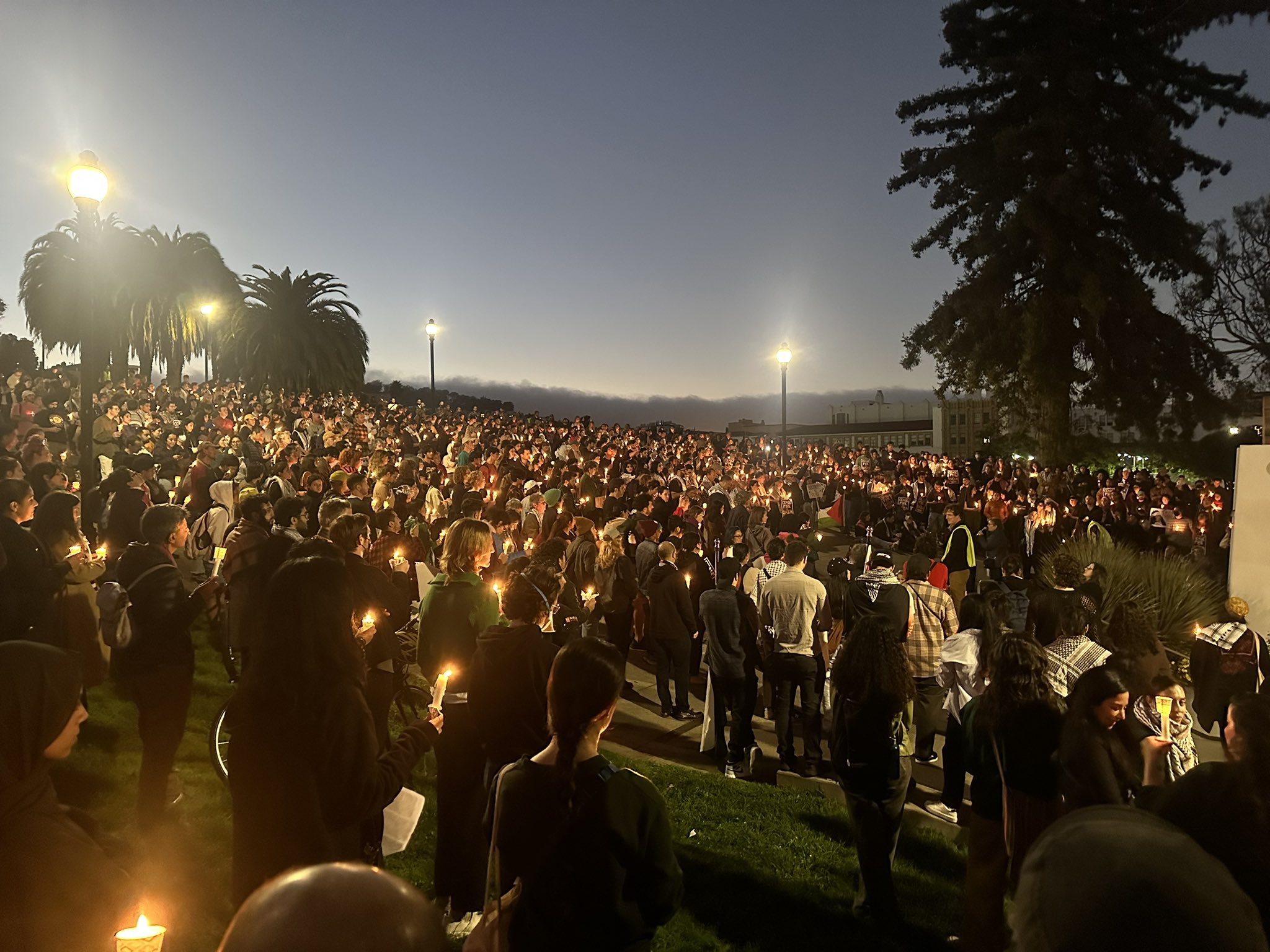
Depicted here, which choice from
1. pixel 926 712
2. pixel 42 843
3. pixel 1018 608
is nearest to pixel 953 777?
pixel 926 712

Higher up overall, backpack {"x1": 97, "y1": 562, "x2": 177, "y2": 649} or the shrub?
backpack {"x1": 97, "y1": 562, "x2": 177, "y2": 649}

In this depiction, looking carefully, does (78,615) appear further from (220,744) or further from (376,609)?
(376,609)

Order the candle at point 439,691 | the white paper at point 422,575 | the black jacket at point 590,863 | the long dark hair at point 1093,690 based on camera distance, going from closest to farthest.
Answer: the black jacket at point 590,863
the candle at point 439,691
the long dark hair at point 1093,690
the white paper at point 422,575

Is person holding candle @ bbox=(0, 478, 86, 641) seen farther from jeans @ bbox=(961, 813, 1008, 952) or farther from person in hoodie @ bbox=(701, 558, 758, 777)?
jeans @ bbox=(961, 813, 1008, 952)

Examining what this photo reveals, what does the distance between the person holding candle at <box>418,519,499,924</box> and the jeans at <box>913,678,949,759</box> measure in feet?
14.5

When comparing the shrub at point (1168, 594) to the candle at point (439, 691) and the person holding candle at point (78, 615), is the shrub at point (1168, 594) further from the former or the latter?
the person holding candle at point (78, 615)

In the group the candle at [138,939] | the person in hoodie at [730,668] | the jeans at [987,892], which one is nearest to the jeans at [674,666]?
the person in hoodie at [730,668]

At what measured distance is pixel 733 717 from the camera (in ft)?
23.6

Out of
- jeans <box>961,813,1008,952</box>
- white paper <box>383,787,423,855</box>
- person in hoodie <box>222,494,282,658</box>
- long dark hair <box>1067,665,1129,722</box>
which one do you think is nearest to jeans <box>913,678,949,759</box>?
jeans <box>961,813,1008,952</box>

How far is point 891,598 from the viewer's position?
6.73 metres

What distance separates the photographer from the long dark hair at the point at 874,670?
445cm

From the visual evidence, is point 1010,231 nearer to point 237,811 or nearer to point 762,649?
point 762,649

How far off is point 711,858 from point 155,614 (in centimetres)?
408

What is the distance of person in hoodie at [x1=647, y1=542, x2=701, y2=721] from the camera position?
327 inches
